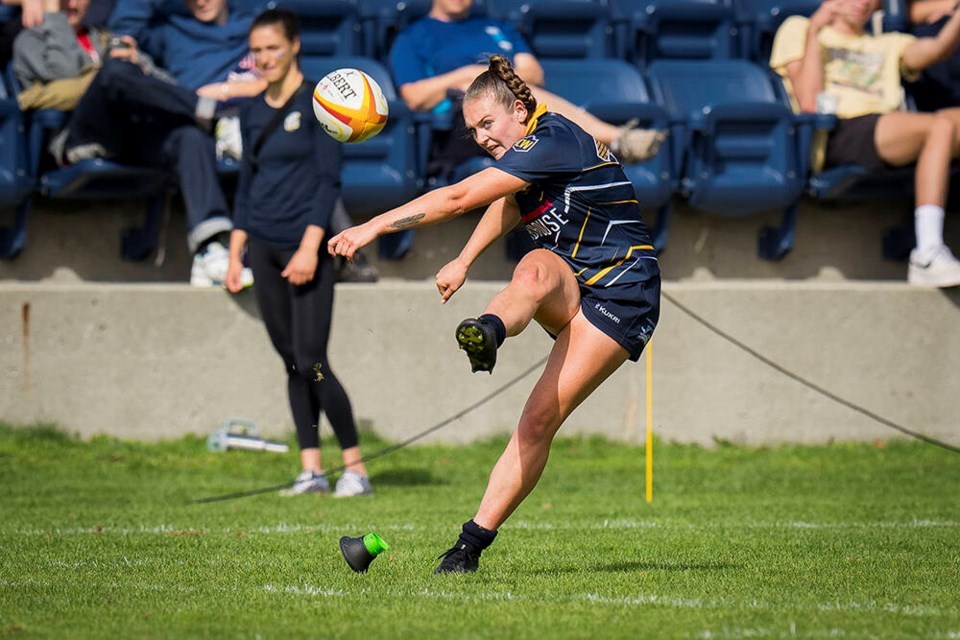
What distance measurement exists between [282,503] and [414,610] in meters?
3.70

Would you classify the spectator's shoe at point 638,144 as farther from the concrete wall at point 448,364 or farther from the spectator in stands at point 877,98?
the spectator in stands at point 877,98

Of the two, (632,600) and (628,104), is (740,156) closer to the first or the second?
(628,104)

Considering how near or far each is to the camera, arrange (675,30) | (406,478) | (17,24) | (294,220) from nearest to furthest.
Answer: (294,220), (406,478), (17,24), (675,30)

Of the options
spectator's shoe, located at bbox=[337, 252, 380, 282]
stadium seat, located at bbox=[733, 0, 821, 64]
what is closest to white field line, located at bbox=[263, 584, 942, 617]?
spectator's shoe, located at bbox=[337, 252, 380, 282]

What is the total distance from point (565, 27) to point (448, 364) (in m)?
3.44

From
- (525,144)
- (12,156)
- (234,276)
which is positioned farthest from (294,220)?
(525,144)

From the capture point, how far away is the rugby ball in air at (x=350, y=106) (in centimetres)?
696

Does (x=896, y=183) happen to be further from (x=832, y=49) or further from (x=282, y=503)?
(x=282, y=503)

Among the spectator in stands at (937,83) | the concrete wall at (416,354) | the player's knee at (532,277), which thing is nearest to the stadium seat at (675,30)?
the spectator in stands at (937,83)

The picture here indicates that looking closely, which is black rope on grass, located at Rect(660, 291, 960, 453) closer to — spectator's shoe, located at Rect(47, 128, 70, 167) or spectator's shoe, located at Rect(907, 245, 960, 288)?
spectator's shoe, located at Rect(907, 245, 960, 288)

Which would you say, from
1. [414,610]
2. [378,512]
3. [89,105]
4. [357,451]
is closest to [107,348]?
[89,105]

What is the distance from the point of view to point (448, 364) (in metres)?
11.1

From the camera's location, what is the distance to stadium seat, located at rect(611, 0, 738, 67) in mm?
12984

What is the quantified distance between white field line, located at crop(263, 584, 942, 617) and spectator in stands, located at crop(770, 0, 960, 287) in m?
6.21
